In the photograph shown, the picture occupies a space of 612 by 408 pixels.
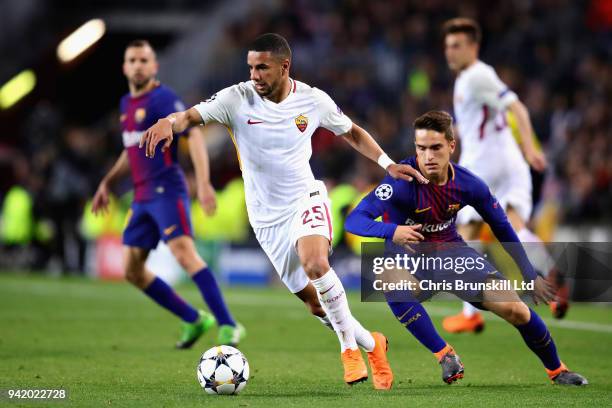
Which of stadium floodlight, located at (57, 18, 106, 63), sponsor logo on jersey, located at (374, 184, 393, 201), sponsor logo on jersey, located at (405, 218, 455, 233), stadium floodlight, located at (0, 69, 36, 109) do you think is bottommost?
sponsor logo on jersey, located at (405, 218, 455, 233)

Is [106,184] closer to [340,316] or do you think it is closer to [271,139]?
[271,139]

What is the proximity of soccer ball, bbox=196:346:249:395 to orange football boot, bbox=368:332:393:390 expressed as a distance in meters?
0.82

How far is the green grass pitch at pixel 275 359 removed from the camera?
21.1 feet

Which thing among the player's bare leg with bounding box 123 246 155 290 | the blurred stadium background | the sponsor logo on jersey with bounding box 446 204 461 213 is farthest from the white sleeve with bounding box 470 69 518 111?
the blurred stadium background

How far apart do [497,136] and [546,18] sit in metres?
10.4

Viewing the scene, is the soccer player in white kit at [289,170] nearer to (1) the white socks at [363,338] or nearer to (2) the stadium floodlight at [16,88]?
(1) the white socks at [363,338]

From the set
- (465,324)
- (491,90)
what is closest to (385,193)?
(491,90)

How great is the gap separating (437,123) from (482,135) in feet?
11.2

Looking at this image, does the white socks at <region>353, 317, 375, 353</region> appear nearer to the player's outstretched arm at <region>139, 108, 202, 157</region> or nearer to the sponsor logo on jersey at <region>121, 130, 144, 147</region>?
the player's outstretched arm at <region>139, 108, 202, 157</region>

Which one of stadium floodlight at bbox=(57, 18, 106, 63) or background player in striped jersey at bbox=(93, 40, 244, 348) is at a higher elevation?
stadium floodlight at bbox=(57, 18, 106, 63)

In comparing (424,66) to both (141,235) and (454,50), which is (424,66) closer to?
(454,50)

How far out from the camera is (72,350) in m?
9.09

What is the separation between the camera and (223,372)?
21.6 ft

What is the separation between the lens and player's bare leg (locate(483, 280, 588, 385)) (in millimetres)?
6801
